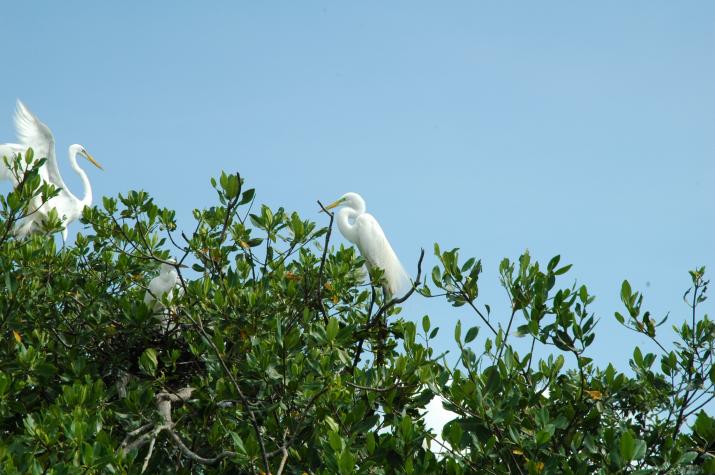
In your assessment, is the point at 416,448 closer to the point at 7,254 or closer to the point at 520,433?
the point at 520,433

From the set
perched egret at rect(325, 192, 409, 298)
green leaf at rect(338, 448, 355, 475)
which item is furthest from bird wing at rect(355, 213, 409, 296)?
green leaf at rect(338, 448, 355, 475)

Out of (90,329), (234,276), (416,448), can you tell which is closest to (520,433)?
(416,448)

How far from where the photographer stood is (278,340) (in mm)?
3539

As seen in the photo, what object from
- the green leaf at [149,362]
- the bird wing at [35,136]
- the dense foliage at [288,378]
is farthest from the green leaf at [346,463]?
the bird wing at [35,136]

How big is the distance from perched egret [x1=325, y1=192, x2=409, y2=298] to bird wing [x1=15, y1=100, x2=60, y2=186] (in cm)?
333

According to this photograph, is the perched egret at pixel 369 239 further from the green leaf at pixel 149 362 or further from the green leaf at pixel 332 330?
the green leaf at pixel 332 330

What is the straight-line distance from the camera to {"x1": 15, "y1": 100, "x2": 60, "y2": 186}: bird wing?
927 centimetres

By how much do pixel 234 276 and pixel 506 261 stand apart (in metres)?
1.49

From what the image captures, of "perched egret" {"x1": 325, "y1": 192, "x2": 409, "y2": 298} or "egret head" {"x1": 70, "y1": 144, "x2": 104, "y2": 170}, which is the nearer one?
"perched egret" {"x1": 325, "y1": 192, "x2": 409, "y2": 298}

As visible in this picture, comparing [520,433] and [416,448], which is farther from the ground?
[520,433]

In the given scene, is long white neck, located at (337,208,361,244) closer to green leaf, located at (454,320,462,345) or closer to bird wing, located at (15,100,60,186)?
bird wing, located at (15,100,60,186)

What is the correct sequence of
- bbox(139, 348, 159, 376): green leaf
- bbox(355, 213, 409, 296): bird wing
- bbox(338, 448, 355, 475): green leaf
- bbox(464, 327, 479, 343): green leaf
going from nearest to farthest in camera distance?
1. bbox(338, 448, 355, 475): green leaf
2. bbox(464, 327, 479, 343): green leaf
3. bbox(139, 348, 159, 376): green leaf
4. bbox(355, 213, 409, 296): bird wing

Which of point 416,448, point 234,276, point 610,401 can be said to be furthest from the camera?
point 234,276

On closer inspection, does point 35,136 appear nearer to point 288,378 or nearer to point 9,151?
point 9,151
